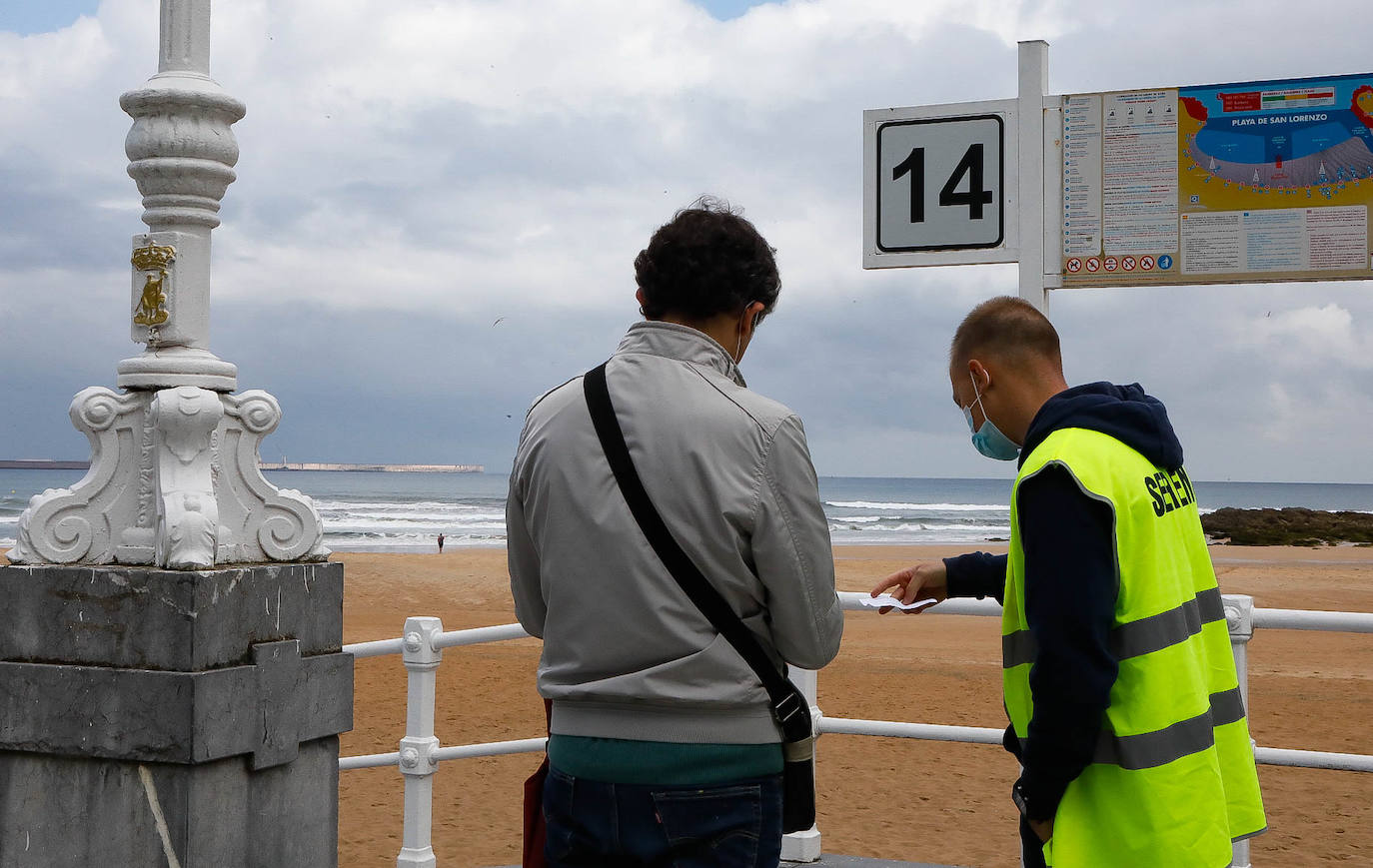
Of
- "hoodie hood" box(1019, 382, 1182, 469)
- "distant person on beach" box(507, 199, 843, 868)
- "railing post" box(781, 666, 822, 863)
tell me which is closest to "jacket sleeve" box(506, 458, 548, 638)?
"distant person on beach" box(507, 199, 843, 868)

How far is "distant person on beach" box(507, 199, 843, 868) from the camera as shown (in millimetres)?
2139

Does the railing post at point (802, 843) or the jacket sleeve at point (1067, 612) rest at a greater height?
the jacket sleeve at point (1067, 612)

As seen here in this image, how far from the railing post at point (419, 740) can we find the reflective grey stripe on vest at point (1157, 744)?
2.91m

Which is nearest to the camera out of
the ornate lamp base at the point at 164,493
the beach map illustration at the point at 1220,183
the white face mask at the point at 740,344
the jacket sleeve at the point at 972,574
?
the white face mask at the point at 740,344

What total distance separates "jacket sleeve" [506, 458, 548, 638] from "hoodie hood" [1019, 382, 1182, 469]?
913mm

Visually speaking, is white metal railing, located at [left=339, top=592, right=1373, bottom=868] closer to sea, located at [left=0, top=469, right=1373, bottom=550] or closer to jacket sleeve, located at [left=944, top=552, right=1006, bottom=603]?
jacket sleeve, located at [left=944, top=552, right=1006, bottom=603]

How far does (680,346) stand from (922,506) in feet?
223

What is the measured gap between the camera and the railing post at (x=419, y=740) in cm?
474

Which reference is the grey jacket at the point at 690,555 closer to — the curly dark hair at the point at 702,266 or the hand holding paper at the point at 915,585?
the curly dark hair at the point at 702,266

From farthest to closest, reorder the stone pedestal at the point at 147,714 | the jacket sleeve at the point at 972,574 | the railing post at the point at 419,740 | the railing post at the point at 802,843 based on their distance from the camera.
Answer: the railing post at the point at 419,740, the railing post at the point at 802,843, the stone pedestal at the point at 147,714, the jacket sleeve at the point at 972,574

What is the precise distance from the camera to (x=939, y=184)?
13.8 ft

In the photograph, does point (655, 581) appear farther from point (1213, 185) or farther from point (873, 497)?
point (873, 497)

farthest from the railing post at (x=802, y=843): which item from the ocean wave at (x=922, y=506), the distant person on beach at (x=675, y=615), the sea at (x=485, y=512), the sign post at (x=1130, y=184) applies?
the ocean wave at (x=922, y=506)

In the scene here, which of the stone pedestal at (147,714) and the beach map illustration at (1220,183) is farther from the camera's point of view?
the beach map illustration at (1220,183)
